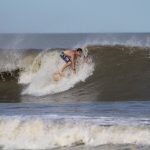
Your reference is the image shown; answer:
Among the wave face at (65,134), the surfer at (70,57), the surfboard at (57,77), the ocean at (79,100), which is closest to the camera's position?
the wave face at (65,134)

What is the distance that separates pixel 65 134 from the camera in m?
10.1

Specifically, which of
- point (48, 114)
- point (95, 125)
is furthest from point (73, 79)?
point (95, 125)

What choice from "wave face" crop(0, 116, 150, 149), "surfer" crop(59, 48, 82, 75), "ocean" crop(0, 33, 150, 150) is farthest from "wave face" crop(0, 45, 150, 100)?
"wave face" crop(0, 116, 150, 149)

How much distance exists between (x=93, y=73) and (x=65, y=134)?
8.90 meters

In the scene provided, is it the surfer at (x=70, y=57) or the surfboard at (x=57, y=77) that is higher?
the surfer at (x=70, y=57)

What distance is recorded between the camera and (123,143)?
9.45m

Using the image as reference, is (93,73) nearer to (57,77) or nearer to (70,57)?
(70,57)

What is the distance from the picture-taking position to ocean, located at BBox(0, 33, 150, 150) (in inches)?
388

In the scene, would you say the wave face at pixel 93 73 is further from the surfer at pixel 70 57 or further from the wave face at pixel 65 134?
the wave face at pixel 65 134

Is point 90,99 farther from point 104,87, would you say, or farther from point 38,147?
point 38,147

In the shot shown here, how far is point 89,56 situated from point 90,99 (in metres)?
5.19

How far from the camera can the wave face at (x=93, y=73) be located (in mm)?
16828

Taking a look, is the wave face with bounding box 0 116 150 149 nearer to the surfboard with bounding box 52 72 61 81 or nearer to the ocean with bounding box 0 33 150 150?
the ocean with bounding box 0 33 150 150

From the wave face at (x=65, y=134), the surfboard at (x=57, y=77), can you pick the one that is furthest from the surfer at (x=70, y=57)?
the wave face at (x=65, y=134)
